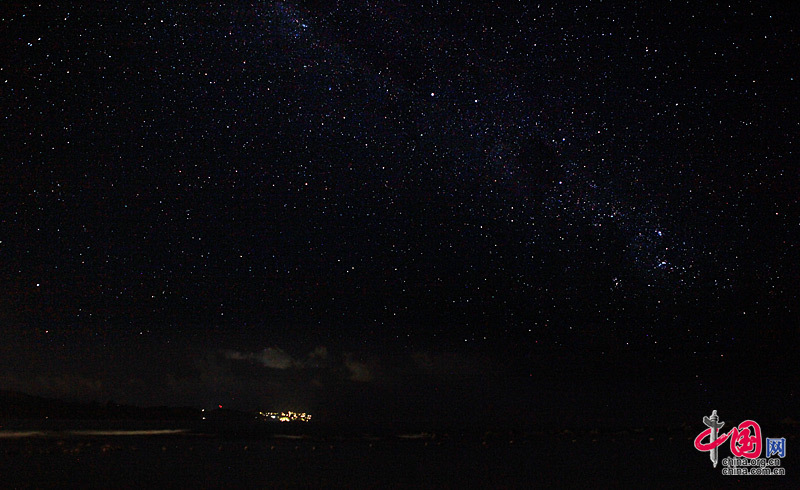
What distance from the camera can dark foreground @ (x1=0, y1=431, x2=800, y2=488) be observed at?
104ft

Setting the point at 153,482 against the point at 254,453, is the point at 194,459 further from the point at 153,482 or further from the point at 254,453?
the point at 153,482

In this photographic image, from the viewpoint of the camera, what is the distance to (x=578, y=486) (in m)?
31.8

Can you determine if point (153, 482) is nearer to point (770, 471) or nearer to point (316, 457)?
point (316, 457)

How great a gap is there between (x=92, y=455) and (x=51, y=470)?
462 inches

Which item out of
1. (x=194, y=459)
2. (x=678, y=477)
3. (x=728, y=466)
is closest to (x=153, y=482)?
(x=194, y=459)

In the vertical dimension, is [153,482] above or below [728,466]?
below

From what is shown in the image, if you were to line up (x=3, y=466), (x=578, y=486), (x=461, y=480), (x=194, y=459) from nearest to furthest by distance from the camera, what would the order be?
(x=578, y=486), (x=461, y=480), (x=3, y=466), (x=194, y=459)

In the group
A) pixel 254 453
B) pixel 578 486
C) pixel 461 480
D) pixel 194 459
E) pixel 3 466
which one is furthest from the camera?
pixel 254 453

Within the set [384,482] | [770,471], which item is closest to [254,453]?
[384,482]

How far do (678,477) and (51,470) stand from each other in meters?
34.9

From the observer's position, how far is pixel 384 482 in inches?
1312

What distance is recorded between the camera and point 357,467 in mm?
41062

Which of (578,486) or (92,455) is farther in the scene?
(92,455)

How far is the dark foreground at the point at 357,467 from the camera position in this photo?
31812 mm
